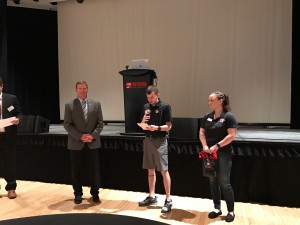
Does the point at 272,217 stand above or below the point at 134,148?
below

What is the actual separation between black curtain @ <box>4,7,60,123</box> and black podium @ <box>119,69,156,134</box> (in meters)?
3.54

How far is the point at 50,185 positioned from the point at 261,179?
298cm

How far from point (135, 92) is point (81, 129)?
0.98m

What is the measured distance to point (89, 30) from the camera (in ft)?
23.2

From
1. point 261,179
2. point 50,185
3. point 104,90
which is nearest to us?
point 261,179

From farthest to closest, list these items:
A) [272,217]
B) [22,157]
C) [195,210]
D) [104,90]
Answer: [104,90] → [22,157] → [195,210] → [272,217]

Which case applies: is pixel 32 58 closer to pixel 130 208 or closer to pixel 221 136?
pixel 130 208

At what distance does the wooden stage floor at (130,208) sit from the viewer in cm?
319

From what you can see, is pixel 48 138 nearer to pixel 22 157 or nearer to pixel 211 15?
pixel 22 157

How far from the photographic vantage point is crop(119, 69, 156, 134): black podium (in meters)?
4.18

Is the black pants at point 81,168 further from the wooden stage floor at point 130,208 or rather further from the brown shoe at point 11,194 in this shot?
the brown shoe at point 11,194

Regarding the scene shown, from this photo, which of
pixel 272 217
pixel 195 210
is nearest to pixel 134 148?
pixel 195 210

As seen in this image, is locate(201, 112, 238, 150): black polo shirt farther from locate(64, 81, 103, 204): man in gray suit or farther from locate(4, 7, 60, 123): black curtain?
locate(4, 7, 60, 123): black curtain

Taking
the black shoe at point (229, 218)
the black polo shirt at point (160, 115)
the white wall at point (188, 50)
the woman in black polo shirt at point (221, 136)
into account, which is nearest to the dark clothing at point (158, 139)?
the black polo shirt at point (160, 115)
